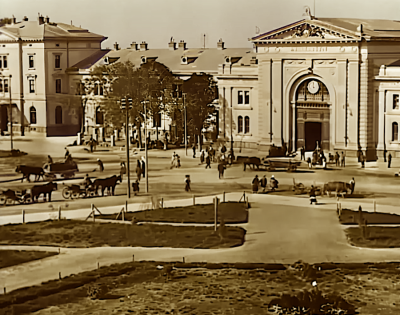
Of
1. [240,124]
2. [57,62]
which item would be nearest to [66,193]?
[57,62]

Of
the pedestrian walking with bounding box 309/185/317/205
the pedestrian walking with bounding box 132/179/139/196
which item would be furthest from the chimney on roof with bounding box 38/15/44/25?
the pedestrian walking with bounding box 309/185/317/205

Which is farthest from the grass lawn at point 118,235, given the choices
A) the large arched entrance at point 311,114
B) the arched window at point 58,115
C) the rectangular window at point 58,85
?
the rectangular window at point 58,85

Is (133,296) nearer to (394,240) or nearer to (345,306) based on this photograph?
(345,306)

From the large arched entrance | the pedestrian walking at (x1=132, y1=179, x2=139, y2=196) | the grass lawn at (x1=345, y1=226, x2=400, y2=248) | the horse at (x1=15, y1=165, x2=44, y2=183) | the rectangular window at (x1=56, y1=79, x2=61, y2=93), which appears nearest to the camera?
the grass lawn at (x1=345, y1=226, x2=400, y2=248)

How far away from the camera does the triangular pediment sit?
29531mm

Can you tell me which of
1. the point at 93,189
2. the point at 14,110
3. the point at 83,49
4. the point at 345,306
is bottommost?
the point at 345,306

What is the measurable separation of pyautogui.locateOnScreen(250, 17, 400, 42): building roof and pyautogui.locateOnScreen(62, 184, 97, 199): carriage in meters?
7.44

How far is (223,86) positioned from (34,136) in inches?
272

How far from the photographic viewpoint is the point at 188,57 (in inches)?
1262

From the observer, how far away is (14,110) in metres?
32.6

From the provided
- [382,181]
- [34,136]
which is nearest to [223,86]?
[34,136]

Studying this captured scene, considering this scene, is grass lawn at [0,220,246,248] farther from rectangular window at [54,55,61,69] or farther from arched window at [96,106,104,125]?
rectangular window at [54,55,61,69]

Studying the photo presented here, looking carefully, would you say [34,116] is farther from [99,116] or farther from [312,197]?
[312,197]

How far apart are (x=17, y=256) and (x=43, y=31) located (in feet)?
37.5
